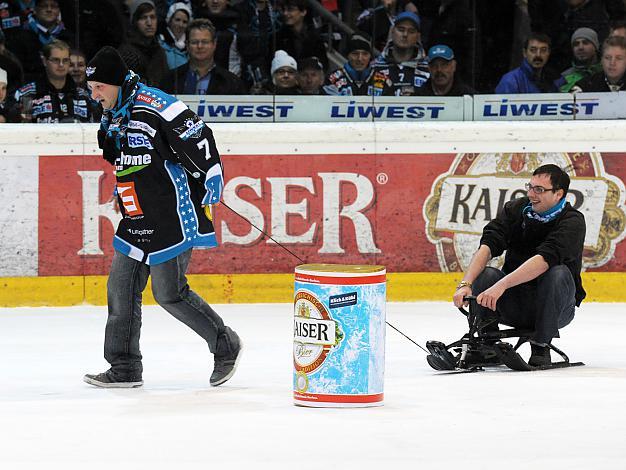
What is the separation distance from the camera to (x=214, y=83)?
920 centimetres

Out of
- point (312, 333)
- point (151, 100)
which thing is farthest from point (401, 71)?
point (312, 333)

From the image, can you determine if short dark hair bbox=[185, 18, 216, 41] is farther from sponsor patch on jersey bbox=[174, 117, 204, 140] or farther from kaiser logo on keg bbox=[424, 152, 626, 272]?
sponsor patch on jersey bbox=[174, 117, 204, 140]

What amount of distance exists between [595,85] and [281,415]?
4.81m

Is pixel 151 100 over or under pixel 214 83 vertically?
under

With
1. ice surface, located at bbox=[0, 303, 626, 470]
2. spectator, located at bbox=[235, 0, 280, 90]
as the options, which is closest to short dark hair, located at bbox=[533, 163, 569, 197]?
ice surface, located at bbox=[0, 303, 626, 470]

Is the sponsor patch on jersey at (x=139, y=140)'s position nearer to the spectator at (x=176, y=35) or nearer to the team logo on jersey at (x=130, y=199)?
the team logo on jersey at (x=130, y=199)

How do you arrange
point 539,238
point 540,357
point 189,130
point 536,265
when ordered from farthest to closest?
point 539,238, point 540,357, point 536,265, point 189,130

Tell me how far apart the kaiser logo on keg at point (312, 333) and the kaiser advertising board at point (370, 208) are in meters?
3.49

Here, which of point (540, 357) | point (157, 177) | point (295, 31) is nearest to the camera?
point (157, 177)

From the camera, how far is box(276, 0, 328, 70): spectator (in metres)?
9.21

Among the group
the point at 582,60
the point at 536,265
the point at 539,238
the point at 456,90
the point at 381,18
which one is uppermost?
the point at 381,18

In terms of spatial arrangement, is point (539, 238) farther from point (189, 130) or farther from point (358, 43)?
point (358, 43)

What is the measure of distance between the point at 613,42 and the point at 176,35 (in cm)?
291

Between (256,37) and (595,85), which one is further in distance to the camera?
(595,85)
